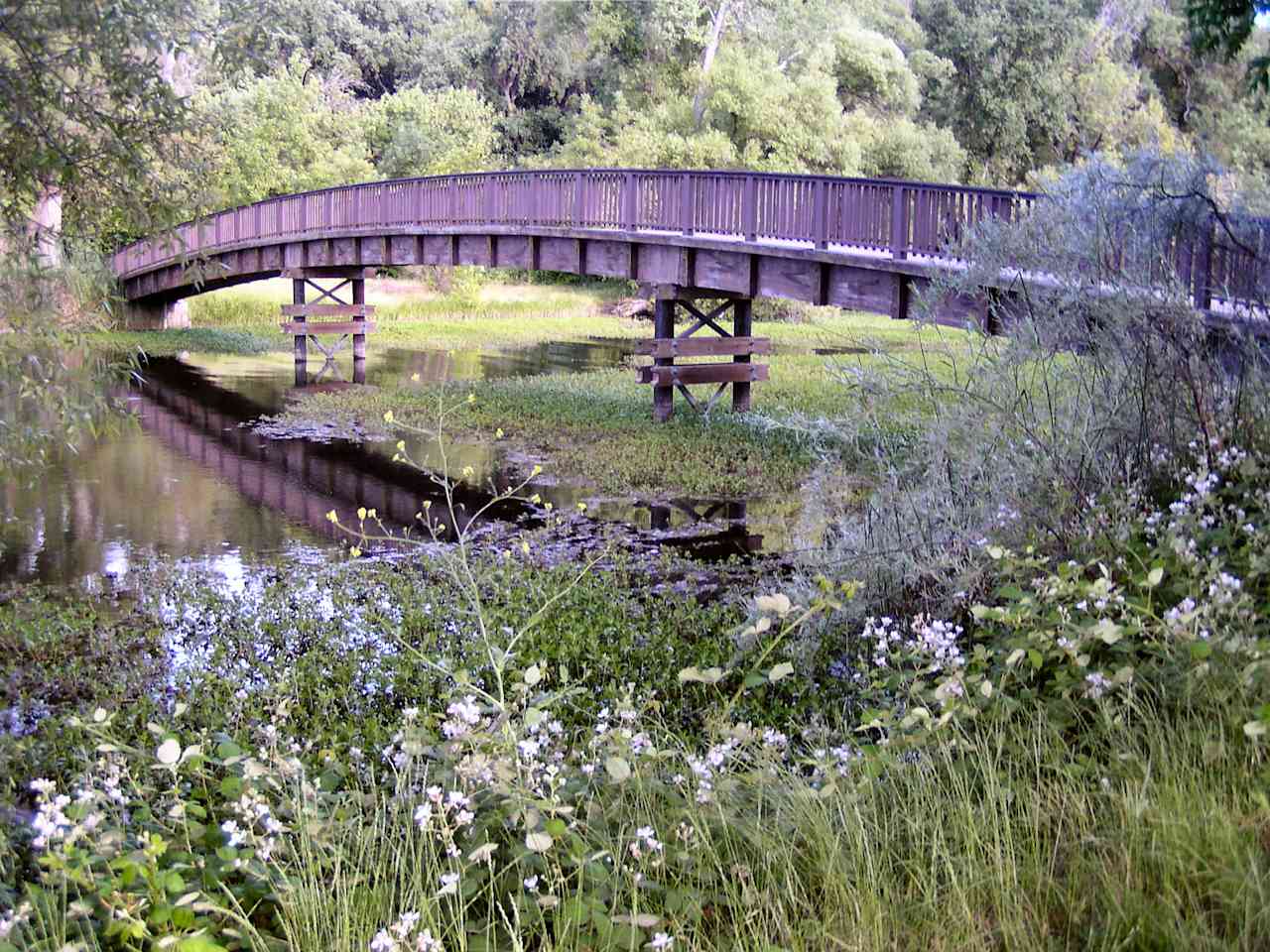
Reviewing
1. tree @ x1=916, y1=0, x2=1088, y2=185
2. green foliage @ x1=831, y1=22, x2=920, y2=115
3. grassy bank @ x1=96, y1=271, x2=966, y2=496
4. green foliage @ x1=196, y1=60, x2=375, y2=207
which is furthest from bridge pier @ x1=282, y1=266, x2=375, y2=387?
tree @ x1=916, y1=0, x2=1088, y2=185

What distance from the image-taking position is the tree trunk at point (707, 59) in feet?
140

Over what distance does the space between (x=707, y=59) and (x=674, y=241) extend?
27725mm

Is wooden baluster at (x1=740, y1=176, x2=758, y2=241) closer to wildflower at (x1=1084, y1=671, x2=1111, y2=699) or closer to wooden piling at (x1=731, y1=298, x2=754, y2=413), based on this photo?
wooden piling at (x1=731, y1=298, x2=754, y2=413)

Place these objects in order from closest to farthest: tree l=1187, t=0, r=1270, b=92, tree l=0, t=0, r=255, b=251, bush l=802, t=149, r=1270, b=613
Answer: bush l=802, t=149, r=1270, b=613
tree l=0, t=0, r=255, b=251
tree l=1187, t=0, r=1270, b=92

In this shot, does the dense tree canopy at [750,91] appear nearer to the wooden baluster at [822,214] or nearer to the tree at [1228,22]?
the wooden baluster at [822,214]

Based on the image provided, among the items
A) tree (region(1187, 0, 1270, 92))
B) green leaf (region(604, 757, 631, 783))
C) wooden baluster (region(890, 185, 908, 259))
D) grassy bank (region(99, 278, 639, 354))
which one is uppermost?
tree (region(1187, 0, 1270, 92))

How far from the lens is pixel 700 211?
18438 millimetres

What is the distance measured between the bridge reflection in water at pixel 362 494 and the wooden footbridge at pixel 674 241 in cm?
241

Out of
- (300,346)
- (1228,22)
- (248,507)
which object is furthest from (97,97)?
(300,346)

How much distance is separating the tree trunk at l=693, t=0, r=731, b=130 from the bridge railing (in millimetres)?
17075

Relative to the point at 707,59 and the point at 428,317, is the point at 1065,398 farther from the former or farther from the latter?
the point at 707,59

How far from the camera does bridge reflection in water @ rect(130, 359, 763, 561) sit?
42.7 feet

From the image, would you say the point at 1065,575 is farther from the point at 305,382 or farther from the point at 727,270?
the point at 305,382

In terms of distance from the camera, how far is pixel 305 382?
26.6 metres
